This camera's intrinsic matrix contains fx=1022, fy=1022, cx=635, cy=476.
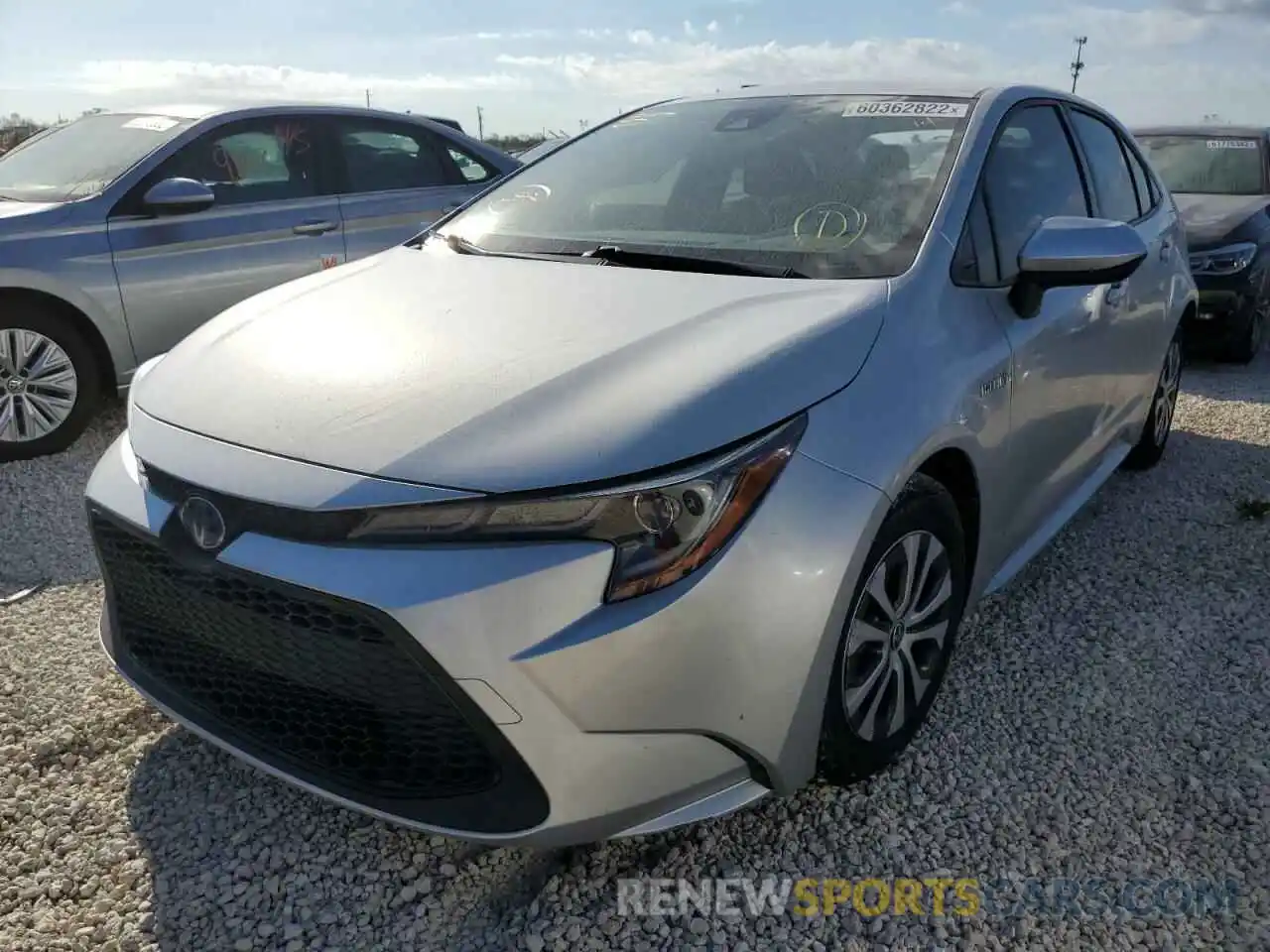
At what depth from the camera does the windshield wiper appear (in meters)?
2.45

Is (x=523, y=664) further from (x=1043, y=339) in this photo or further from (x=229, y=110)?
(x=229, y=110)

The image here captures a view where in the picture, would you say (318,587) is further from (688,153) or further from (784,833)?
(688,153)

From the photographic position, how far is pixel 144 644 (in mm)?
2195

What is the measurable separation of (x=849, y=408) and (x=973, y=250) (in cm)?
84

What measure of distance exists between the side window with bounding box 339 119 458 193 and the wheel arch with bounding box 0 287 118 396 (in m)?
1.53

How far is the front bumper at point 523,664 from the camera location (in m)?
1.68

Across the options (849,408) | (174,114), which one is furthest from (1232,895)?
(174,114)

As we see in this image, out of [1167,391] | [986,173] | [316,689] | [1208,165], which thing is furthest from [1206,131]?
[316,689]

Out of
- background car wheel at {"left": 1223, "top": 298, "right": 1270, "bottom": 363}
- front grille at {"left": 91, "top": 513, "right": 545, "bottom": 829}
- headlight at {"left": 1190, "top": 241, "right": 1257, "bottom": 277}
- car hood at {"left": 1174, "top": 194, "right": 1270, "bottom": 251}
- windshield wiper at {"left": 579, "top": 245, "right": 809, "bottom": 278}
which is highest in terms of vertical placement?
windshield wiper at {"left": 579, "top": 245, "right": 809, "bottom": 278}

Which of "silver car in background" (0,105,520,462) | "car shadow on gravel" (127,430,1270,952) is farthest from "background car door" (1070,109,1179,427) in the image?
"silver car in background" (0,105,520,462)

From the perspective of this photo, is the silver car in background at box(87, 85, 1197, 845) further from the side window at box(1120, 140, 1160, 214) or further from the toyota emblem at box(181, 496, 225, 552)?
the side window at box(1120, 140, 1160, 214)

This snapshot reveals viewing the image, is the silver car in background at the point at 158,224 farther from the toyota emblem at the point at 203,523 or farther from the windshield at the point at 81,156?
the toyota emblem at the point at 203,523

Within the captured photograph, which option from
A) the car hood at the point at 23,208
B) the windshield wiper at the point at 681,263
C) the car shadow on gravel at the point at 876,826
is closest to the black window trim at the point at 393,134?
the car hood at the point at 23,208

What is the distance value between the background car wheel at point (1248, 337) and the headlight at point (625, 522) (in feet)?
20.5
